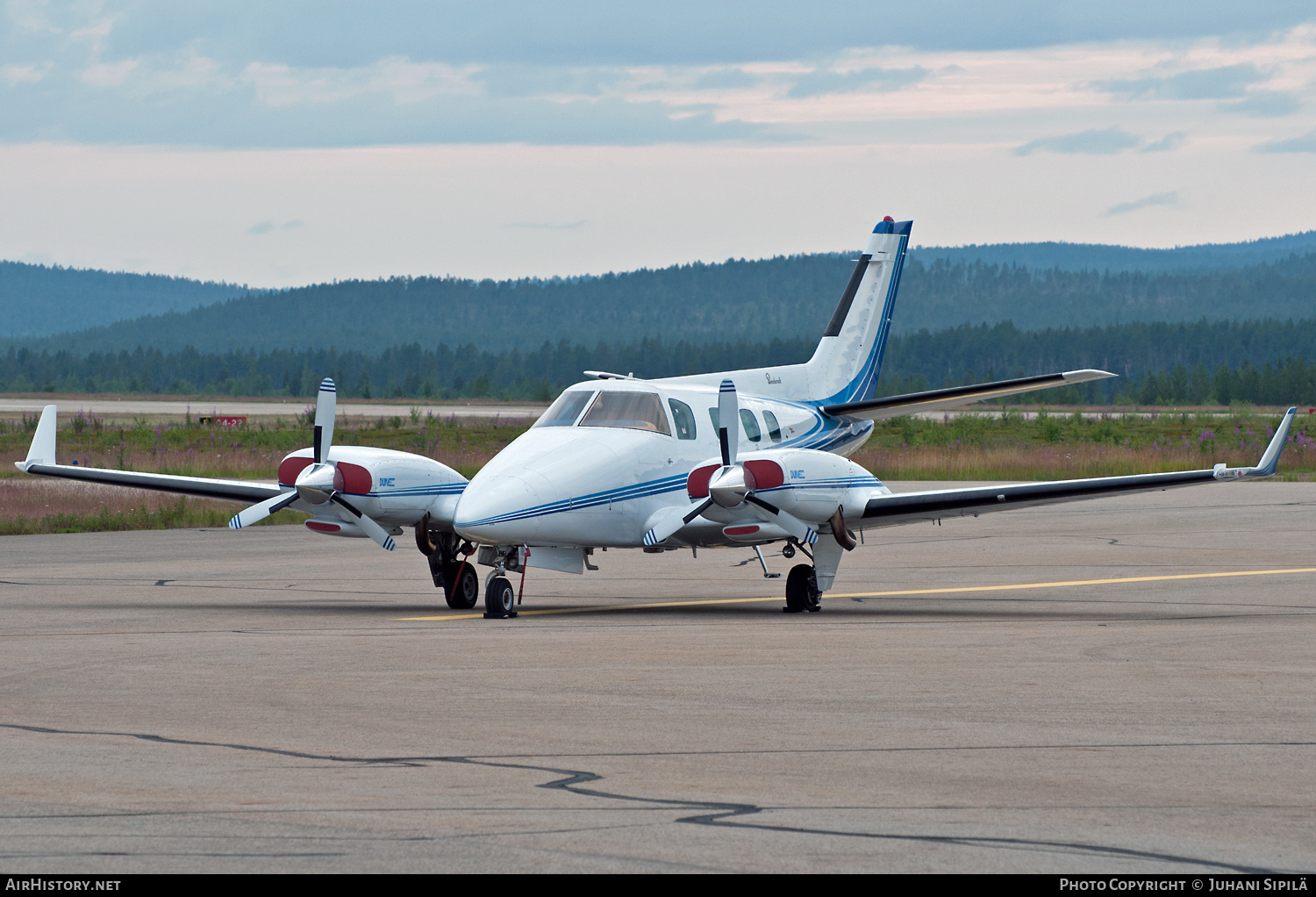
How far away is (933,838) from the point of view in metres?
6.60

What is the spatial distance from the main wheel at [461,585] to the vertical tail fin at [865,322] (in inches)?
285

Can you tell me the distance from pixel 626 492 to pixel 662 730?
8000 mm

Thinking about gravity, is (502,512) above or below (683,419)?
below

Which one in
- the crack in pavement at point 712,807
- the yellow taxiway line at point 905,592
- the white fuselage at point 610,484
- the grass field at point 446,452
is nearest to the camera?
the crack in pavement at point 712,807

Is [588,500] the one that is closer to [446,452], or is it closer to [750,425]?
[750,425]

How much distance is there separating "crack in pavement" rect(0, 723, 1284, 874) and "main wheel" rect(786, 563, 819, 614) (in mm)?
8758

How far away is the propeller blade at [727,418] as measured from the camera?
17.5 m

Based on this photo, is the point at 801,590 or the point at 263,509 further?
the point at 263,509

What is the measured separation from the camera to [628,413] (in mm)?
18078

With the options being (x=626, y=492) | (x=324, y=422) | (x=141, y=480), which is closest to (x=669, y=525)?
(x=626, y=492)

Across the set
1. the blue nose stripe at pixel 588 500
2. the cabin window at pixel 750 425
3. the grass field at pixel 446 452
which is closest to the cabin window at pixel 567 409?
the blue nose stripe at pixel 588 500

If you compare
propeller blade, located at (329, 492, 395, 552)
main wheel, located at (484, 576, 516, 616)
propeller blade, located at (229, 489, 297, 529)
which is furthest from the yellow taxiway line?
propeller blade, located at (229, 489, 297, 529)

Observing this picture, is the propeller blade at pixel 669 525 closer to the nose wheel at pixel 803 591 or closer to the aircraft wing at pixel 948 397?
the nose wheel at pixel 803 591

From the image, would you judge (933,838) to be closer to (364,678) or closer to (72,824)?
(72,824)
